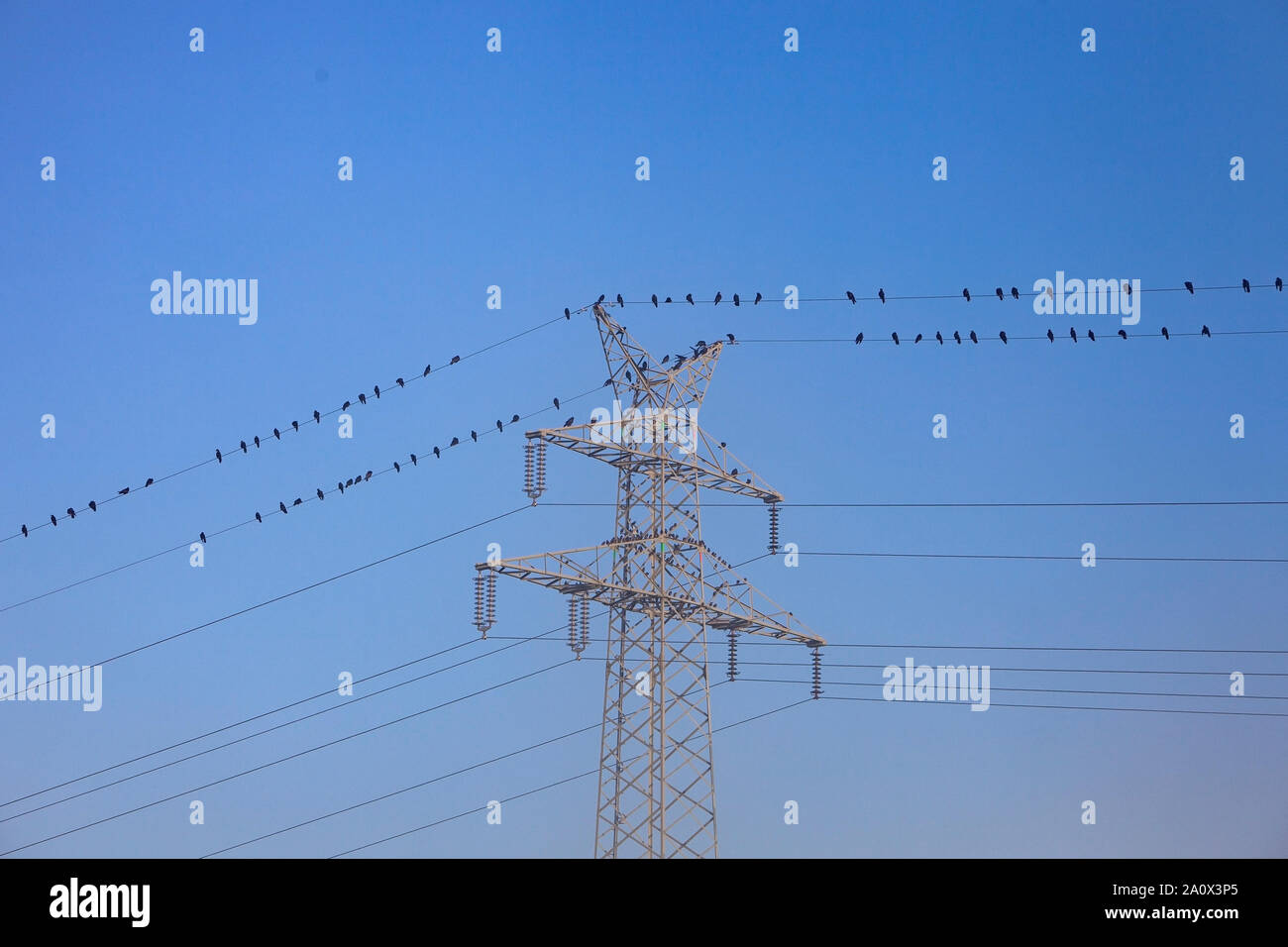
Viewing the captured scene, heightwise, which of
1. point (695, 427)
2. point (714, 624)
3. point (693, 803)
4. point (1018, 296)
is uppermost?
point (1018, 296)

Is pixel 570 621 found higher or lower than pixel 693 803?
higher

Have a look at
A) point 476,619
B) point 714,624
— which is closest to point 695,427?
point 714,624

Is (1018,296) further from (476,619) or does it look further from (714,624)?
(476,619)
